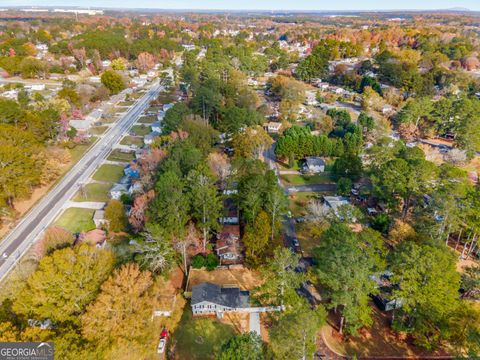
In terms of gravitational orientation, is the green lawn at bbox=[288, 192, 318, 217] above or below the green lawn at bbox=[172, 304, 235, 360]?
above

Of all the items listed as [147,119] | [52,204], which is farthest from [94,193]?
[147,119]

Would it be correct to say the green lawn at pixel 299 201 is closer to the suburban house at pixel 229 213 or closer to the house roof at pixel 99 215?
the suburban house at pixel 229 213

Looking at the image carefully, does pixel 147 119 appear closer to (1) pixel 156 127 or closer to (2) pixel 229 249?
(1) pixel 156 127

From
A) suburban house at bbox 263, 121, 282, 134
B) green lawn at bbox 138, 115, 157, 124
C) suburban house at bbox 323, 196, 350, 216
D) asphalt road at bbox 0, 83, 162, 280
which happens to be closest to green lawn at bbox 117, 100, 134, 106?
green lawn at bbox 138, 115, 157, 124

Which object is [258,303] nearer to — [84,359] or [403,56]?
[84,359]

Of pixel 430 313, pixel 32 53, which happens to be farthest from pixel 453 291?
pixel 32 53

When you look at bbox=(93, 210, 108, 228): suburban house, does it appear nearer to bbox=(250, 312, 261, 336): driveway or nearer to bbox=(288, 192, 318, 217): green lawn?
bbox=(250, 312, 261, 336): driveway
